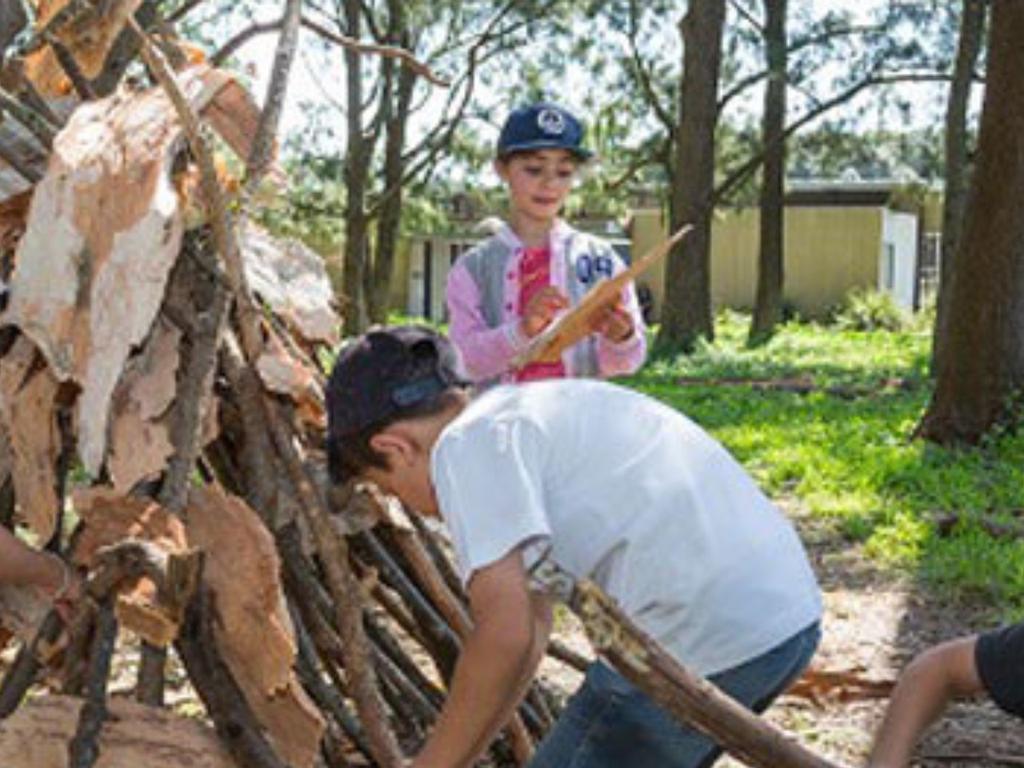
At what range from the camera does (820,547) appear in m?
6.37

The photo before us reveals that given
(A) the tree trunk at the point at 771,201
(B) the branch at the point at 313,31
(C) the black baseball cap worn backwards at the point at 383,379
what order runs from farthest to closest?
(A) the tree trunk at the point at 771,201
(B) the branch at the point at 313,31
(C) the black baseball cap worn backwards at the point at 383,379

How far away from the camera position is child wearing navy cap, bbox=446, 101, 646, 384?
11.4 feet

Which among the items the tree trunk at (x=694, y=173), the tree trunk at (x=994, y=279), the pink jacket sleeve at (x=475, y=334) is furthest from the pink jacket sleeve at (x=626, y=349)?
the tree trunk at (x=694, y=173)

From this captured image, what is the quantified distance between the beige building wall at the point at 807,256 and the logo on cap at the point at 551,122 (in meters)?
27.1

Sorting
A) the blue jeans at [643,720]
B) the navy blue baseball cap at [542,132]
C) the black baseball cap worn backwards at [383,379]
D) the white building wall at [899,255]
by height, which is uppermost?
the navy blue baseball cap at [542,132]

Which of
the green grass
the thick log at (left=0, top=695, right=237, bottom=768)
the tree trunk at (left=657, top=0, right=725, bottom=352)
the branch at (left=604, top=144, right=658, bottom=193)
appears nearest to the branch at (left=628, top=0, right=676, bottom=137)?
the branch at (left=604, top=144, right=658, bottom=193)

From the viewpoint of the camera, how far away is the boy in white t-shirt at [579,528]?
2.06 meters

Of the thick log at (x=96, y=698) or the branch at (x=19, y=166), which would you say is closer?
the thick log at (x=96, y=698)

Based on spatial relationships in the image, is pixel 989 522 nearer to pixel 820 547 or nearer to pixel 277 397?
pixel 820 547

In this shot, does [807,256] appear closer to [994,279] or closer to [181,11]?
[994,279]

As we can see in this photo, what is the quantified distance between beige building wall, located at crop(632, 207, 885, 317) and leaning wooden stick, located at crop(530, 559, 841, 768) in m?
28.8

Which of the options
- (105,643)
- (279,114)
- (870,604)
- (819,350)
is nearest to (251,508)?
(105,643)

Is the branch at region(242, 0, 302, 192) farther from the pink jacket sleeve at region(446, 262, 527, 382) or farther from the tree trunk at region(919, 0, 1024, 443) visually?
the tree trunk at region(919, 0, 1024, 443)

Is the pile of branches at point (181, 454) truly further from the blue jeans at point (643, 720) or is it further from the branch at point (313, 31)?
the blue jeans at point (643, 720)
